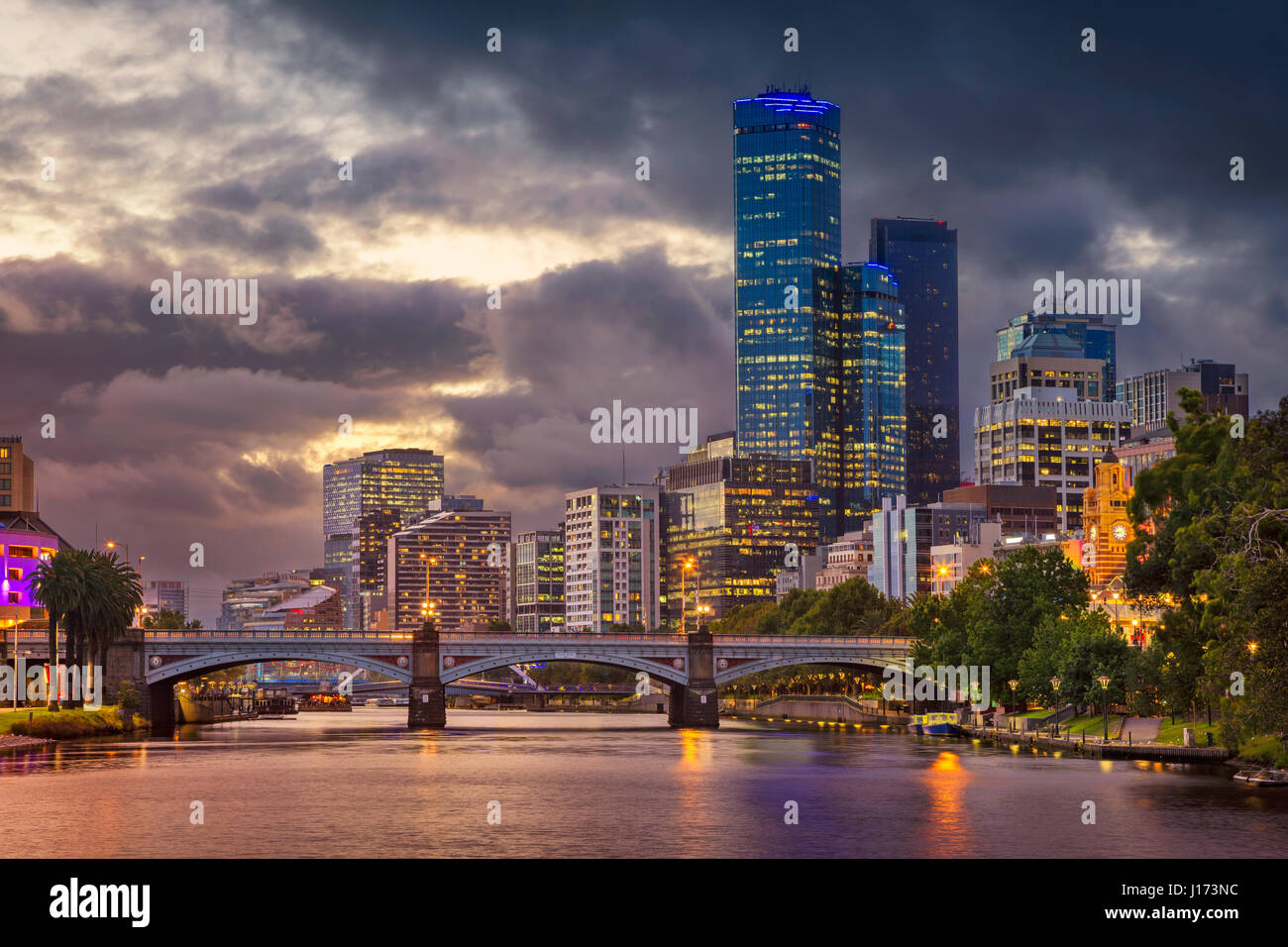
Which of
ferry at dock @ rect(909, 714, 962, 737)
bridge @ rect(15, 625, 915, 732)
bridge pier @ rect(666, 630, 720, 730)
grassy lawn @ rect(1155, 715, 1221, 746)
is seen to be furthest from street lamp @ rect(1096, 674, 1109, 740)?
bridge pier @ rect(666, 630, 720, 730)

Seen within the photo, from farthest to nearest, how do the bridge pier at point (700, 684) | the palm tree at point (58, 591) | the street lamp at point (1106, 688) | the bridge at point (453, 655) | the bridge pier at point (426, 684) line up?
the bridge pier at point (700, 684) → the bridge pier at point (426, 684) → the bridge at point (453, 655) → the palm tree at point (58, 591) → the street lamp at point (1106, 688)

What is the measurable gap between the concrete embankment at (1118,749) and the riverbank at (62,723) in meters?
73.7

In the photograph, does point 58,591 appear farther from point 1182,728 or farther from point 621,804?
point 1182,728

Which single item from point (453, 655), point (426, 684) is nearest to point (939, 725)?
point (453, 655)

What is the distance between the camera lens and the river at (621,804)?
61188 millimetres

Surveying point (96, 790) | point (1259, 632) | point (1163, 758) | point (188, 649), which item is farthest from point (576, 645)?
point (1259, 632)

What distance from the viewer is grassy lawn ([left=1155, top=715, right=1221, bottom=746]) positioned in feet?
338

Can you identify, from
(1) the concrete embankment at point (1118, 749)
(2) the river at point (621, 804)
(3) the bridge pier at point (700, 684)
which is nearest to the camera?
(2) the river at point (621, 804)

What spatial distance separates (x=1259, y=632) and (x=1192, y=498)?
23.8 metres

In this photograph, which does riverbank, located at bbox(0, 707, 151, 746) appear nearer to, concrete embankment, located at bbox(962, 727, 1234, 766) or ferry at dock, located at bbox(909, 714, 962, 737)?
ferry at dock, located at bbox(909, 714, 962, 737)

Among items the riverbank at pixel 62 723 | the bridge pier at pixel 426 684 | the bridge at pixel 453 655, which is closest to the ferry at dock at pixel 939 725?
the bridge at pixel 453 655

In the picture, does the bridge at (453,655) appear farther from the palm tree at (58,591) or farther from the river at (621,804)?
the river at (621,804)
